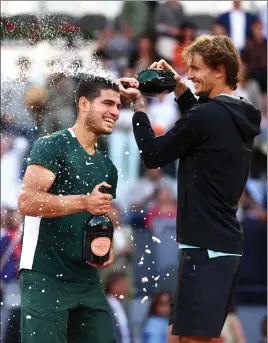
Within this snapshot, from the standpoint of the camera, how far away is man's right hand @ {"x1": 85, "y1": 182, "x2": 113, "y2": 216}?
542 cm

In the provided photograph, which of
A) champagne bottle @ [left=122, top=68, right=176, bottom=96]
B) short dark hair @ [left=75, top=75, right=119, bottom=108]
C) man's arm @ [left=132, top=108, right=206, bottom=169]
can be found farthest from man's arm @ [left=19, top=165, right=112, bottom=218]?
champagne bottle @ [left=122, top=68, right=176, bottom=96]

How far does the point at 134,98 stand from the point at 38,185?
2.53ft

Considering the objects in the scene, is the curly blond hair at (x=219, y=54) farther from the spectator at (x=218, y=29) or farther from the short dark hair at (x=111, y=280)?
the spectator at (x=218, y=29)

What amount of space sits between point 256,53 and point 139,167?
2.39m

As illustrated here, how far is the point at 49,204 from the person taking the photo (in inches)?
216

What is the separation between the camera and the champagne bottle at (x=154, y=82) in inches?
230

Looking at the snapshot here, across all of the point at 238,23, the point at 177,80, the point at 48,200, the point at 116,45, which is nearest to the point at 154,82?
the point at 177,80

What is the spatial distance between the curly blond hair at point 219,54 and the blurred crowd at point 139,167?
1511mm

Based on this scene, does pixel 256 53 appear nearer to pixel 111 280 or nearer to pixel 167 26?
pixel 167 26

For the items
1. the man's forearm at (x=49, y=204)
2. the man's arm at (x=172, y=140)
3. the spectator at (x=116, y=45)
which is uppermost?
the spectator at (x=116, y=45)

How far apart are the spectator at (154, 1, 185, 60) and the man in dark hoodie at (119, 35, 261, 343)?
5.21 m

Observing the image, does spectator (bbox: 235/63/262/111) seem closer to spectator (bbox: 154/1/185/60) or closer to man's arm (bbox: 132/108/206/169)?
spectator (bbox: 154/1/185/60)

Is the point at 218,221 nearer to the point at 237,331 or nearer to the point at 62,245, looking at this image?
the point at 62,245

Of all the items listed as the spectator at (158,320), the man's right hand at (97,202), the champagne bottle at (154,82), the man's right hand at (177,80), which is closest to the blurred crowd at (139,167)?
the spectator at (158,320)
